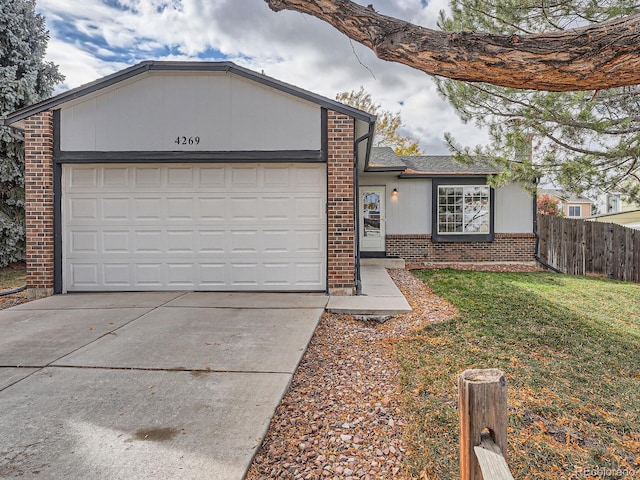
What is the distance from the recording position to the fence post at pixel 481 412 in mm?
1281

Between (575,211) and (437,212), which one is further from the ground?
(575,211)

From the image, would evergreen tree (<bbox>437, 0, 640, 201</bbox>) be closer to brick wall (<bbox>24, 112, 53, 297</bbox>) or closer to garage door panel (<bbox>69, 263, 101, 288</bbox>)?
brick wall (<bbox>24, 112, 53, 297</bbox>)


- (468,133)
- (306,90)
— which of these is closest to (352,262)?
(306,90)

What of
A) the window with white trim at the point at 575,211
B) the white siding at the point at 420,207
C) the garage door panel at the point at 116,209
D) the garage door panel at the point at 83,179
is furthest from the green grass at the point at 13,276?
the window with white trim at the point at 575,211

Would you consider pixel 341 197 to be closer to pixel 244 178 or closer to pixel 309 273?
pixel 309 273

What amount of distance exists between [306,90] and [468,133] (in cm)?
411

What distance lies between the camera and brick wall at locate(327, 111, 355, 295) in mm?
6465

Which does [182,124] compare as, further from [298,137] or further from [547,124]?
[547,124]

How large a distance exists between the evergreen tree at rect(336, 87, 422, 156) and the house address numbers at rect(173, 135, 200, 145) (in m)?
17.5

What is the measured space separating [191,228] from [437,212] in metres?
7.99

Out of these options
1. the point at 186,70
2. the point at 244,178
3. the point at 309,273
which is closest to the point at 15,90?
the point at 186,70

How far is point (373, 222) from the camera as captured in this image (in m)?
12.1

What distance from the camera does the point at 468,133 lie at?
8398 millimetres

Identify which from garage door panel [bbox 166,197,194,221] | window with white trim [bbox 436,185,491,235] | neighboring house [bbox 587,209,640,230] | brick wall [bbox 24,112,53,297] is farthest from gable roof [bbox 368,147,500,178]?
neighboring house [bbox 587,209,640,230]
